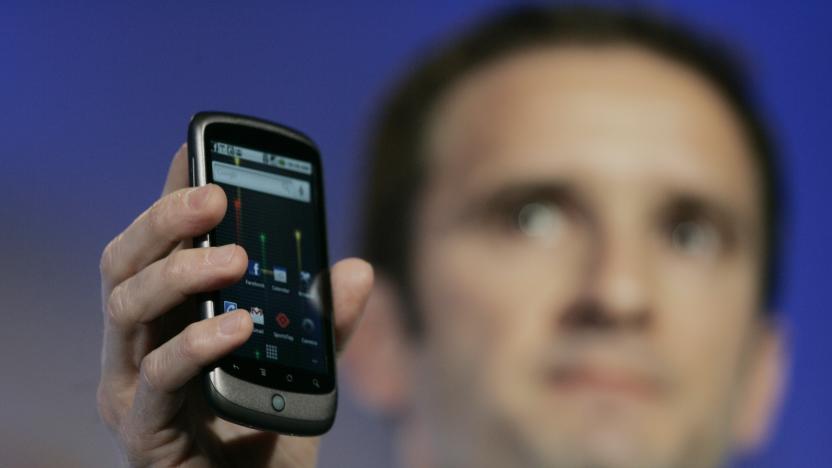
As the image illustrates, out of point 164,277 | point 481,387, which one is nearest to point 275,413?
point 164,277

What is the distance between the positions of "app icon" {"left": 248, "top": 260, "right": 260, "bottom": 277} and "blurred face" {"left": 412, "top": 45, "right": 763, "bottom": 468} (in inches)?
22.8

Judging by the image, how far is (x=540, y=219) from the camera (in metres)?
1.44

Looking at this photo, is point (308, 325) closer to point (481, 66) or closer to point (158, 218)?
point (158, 218)

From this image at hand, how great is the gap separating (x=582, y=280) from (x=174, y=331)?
0.65 m

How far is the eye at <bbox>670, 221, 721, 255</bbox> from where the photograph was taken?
147cm

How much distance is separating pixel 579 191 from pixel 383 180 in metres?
0.28

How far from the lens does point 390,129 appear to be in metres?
1.51

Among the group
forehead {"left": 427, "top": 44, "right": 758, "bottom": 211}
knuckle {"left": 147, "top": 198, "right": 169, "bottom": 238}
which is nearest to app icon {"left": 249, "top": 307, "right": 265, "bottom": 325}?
knuckle {"left": 147, "top": 198, "right": 169, "bottom": 238}

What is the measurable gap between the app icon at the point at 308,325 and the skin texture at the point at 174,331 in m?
0.04

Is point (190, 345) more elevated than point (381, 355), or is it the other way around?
point (381, 355)

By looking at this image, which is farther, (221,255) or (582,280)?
(582,280)

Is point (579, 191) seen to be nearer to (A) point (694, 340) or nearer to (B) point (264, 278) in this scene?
(A) point (694, 340)

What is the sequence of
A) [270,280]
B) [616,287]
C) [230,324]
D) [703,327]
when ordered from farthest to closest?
[703,327], [616,287], [270,280], [230,324]

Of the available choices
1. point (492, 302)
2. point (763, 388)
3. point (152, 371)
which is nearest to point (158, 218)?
point (152, 371)
